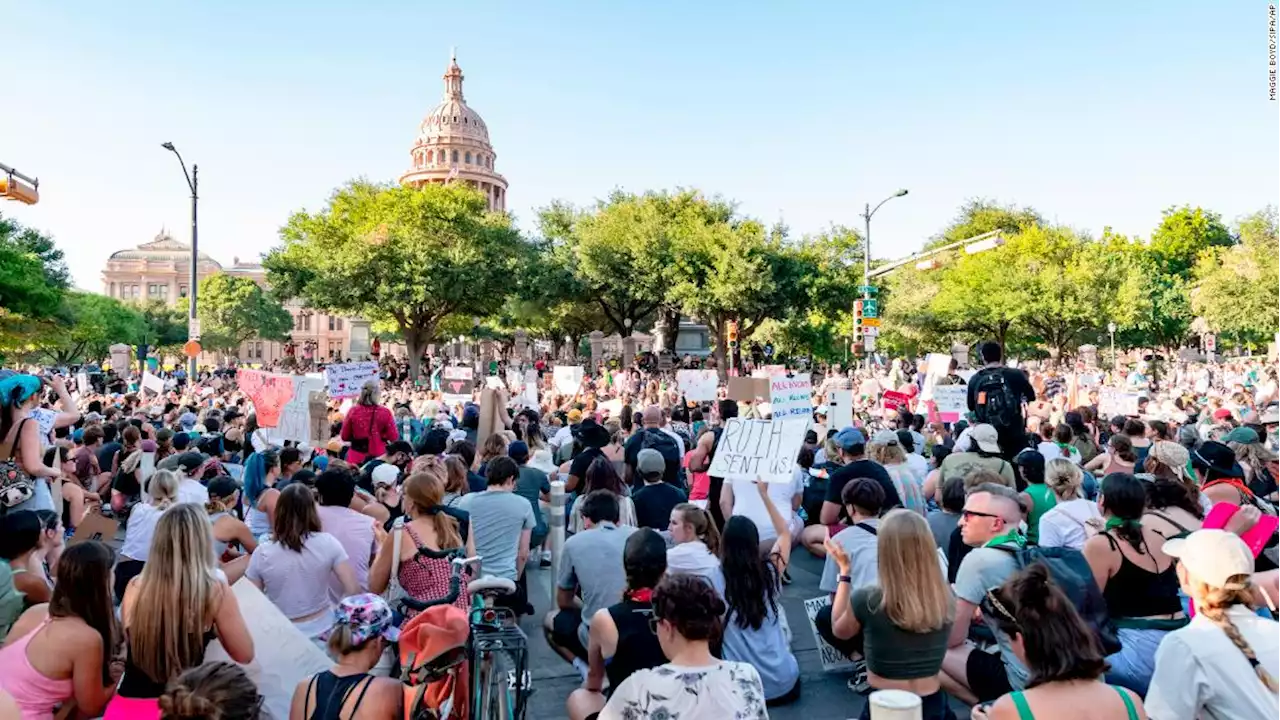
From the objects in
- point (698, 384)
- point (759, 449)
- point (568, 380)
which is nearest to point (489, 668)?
point (759, 449)

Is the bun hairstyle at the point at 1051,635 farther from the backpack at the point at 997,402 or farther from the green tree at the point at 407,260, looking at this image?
the green tree at the point at 407,260

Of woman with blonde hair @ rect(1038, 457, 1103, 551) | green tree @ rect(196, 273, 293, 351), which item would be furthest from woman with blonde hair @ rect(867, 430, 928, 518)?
green tree @ rect(196, 273, 293, 351)

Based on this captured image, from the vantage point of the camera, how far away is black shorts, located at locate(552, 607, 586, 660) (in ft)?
18.0

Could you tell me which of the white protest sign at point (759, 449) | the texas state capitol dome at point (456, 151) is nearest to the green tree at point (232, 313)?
the texas state capitol dome at point (456, 151)

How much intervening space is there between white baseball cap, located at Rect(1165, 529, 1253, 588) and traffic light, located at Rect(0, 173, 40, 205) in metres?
13.8

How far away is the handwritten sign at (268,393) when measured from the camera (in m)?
11.5

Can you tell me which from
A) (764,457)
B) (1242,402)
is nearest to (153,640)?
(764,457)

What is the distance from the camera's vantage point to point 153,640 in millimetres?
3900

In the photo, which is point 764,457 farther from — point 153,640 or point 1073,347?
point 1073,347

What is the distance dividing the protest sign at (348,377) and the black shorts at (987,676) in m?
10.3

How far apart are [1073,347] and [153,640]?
2392 inches

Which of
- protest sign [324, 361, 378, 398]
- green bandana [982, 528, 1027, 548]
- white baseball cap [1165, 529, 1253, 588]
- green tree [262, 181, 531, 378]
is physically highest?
green tree [262, 181, 531, 378]

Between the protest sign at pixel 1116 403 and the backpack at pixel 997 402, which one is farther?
the protest sign at pixel 1116 403

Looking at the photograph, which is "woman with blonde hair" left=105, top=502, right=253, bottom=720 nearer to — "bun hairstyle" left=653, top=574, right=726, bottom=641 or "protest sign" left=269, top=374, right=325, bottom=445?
"bun hairstyle" left=653, top=574, right=726, bottom=641
